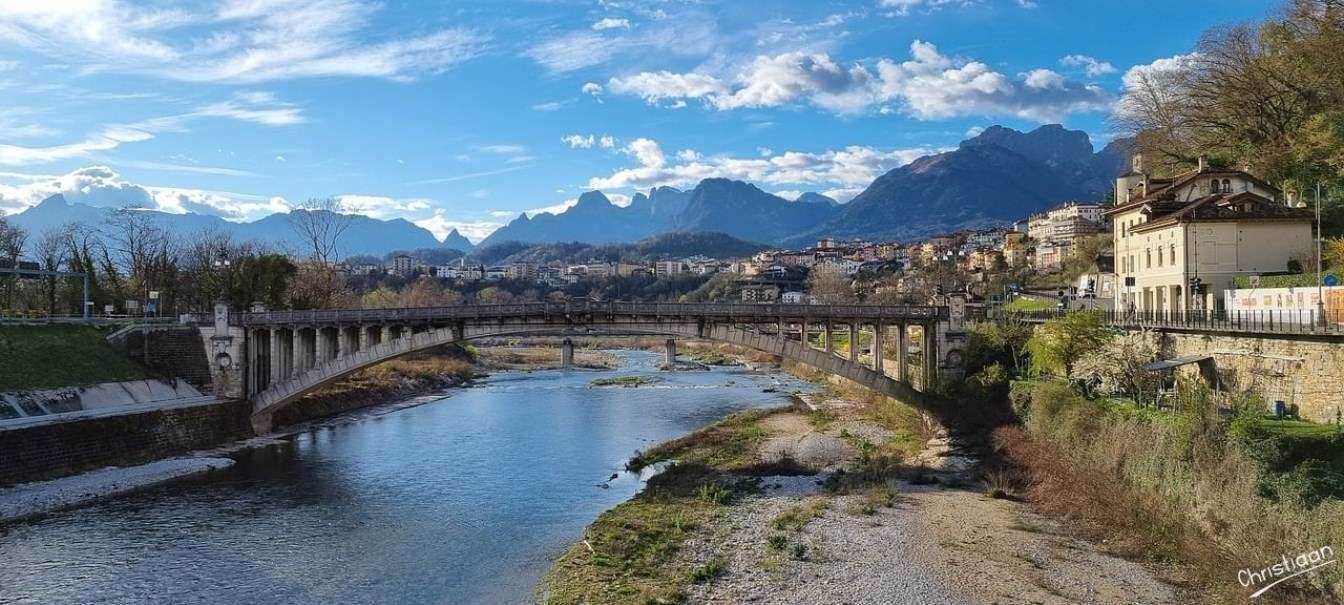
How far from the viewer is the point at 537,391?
69.7m

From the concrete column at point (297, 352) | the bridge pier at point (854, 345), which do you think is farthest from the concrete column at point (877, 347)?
the concrete column at point (297, 352)

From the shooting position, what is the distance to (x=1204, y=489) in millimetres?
20766

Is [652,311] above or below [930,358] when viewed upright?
above

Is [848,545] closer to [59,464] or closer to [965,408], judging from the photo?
[965,408]

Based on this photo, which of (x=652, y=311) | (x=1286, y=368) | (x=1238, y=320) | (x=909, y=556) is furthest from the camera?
(x=652, y=311)

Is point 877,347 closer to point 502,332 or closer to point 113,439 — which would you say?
point 502,332

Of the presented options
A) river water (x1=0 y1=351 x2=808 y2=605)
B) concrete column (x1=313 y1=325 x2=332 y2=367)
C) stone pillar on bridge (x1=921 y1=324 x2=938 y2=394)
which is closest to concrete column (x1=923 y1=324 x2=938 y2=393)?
stone pillar on bridge (x1=921 y1=324 x2=938 y2=394)

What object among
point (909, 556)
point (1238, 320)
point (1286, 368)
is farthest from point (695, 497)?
point (1238, 320)

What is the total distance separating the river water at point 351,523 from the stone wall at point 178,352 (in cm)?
630

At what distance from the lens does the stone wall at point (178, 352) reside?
147 ft

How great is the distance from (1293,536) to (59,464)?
40.2 meters

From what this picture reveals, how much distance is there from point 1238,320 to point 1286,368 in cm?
456

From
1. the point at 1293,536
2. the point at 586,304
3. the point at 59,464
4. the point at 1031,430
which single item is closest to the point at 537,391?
the point at 586,304

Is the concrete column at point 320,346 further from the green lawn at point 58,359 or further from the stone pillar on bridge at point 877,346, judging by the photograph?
the stone pillar on bridge at point 877,346
